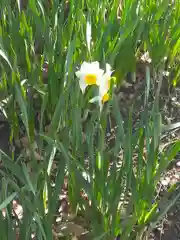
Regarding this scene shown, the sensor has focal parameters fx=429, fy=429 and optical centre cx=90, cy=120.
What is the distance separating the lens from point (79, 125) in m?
1.24

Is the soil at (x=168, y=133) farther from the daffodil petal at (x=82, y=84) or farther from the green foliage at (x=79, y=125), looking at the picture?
the daffodil petal at (x=82, y=84)

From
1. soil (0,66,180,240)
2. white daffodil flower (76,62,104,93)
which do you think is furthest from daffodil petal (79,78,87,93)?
soil (0,66,180,240)

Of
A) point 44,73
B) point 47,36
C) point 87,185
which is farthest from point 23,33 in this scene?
point 87,185

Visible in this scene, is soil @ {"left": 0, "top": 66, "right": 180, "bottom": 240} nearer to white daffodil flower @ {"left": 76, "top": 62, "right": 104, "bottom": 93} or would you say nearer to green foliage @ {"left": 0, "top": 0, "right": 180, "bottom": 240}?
green foliage @ {"left": 0, "top": 0, "right": 180, "bottom": 240}

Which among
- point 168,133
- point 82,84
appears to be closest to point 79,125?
point 82,84

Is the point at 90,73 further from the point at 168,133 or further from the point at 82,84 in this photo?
the point at 168,133

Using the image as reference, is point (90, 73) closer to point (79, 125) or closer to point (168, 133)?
point (79, 125)

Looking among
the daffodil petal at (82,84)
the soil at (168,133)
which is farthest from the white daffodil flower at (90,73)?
the soil at (168,133)

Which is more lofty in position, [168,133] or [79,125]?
[168,133]

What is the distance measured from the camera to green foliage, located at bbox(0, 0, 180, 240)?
3.76 feet

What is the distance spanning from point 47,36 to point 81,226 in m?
0.75

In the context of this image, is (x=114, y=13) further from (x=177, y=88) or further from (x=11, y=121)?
(x=11, y=121)

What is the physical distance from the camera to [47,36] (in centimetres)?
167

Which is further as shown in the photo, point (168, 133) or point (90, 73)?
point (168, 133)
